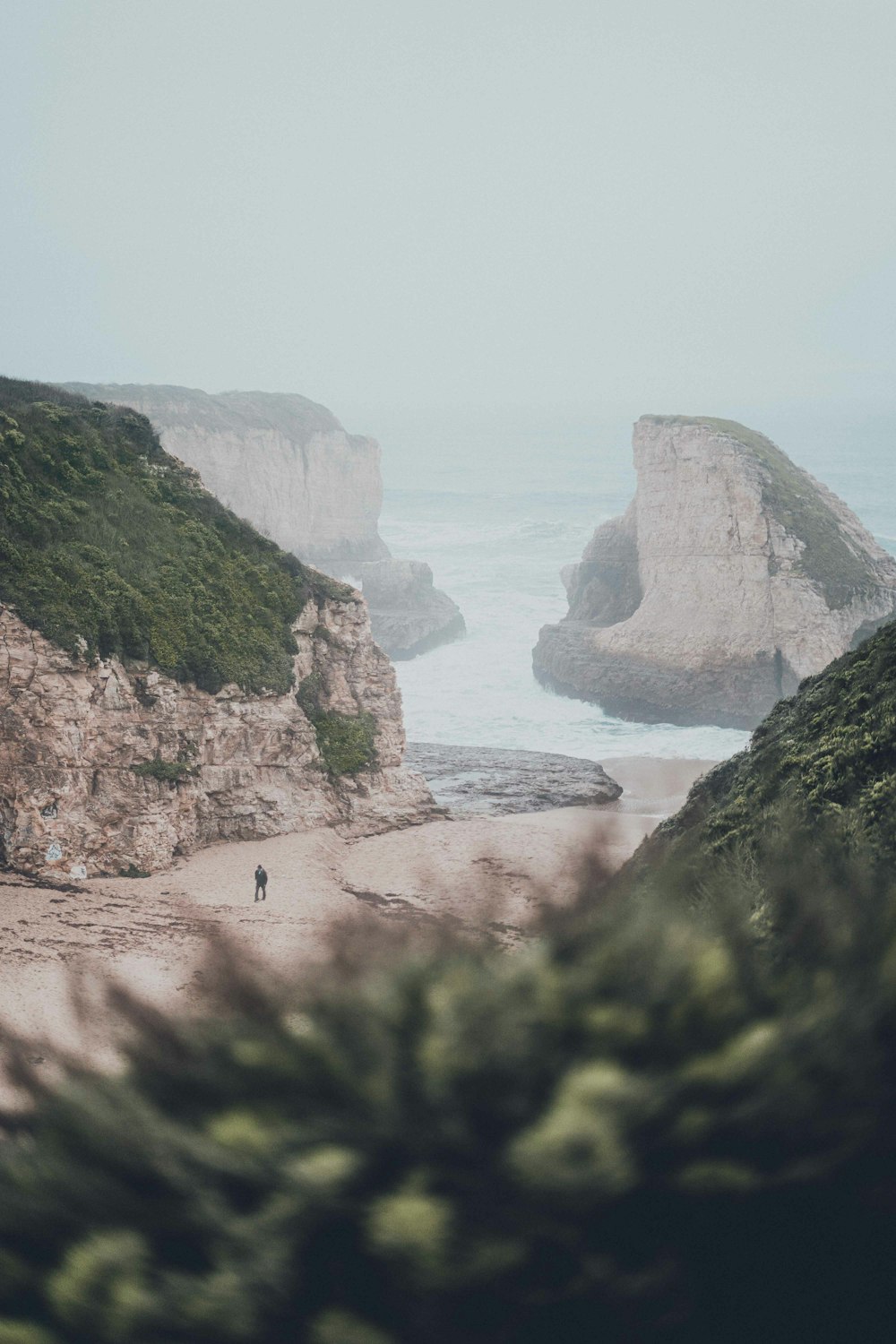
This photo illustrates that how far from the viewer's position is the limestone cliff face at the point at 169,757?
16547 mm

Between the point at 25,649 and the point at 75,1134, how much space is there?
51.4 feet

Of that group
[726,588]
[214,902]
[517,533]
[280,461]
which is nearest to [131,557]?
[214,902]

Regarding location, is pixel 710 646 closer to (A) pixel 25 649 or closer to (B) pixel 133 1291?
(A) pixel 25 649

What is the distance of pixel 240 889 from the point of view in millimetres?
17703

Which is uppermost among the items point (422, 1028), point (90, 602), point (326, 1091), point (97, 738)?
point (90, 602)

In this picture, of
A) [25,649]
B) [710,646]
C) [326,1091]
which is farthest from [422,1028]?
[710,646]

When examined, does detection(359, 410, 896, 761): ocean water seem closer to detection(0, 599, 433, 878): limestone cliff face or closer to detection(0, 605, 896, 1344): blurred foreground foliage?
detection(0, 599, 433, 878): limestone cliff face

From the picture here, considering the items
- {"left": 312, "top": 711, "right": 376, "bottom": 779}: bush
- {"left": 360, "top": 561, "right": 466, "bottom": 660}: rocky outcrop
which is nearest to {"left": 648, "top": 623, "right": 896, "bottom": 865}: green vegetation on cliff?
{"left": 312, "top": 711, "right": 376, "bottom": 779}: bush

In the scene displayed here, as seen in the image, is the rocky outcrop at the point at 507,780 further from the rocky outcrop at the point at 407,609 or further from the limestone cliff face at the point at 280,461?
the limestone cliff face at the point at 280,461

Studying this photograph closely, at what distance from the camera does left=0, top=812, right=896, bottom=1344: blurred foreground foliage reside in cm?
178

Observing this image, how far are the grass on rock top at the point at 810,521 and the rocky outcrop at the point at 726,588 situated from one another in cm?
6

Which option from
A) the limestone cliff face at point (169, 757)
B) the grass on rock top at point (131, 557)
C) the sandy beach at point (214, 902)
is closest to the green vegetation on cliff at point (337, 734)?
the limestone cliff face at point (169, 757)

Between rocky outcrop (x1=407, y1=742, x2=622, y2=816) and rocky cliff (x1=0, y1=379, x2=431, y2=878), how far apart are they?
3626 millimetres

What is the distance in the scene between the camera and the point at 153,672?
18.0 metres
